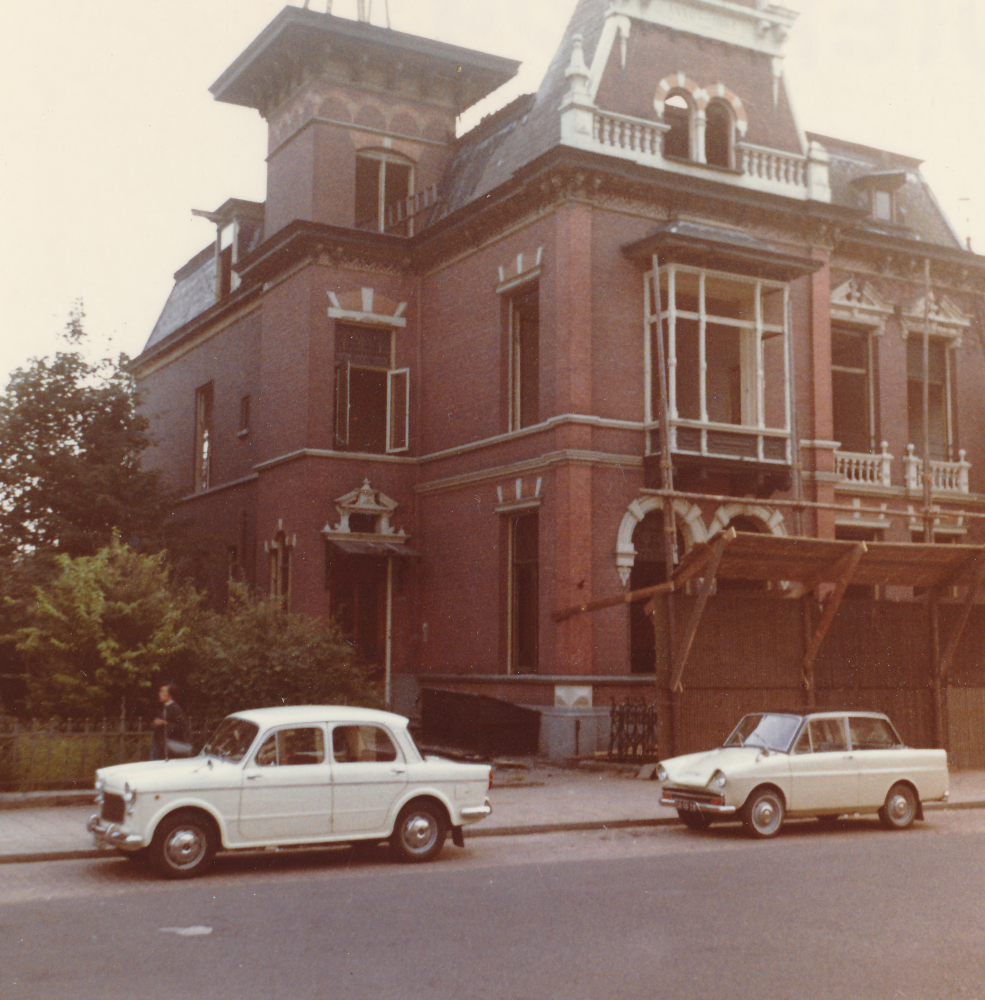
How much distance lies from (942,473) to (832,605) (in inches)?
431

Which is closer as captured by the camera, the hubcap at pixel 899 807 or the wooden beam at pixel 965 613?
the hubcap at pixel 899 807

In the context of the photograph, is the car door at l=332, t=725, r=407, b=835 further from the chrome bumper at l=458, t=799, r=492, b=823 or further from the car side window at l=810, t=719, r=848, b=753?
the car side window at l=810, t=719, r=848, b=753

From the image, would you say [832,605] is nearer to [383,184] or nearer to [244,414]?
[383,184]

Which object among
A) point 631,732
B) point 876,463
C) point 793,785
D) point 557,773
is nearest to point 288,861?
point 793,785

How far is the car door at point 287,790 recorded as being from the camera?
1120cm

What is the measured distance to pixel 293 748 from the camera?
1159 cm

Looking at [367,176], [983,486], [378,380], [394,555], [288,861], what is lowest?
[288,861]

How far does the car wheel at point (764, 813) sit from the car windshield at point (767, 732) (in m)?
0.61

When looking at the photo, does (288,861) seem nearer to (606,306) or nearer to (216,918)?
(216,918)

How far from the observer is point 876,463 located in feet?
88.6

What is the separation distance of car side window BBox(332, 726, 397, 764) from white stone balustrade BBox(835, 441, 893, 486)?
666 inches

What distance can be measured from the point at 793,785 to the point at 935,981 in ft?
22.2

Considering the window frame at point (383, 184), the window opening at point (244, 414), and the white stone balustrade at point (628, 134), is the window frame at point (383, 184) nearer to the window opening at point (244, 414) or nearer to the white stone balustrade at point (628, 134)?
the window opening at point (244, 414)

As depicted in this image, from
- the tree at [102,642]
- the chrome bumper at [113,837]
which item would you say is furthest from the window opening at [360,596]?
the chrome bumper at [113,837]
